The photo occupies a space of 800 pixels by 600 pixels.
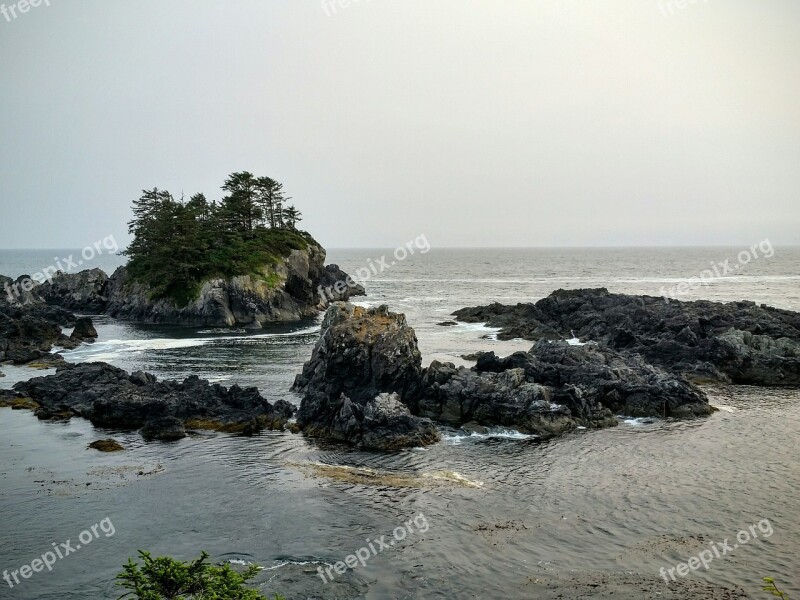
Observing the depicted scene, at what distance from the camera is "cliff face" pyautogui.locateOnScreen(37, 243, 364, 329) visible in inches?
3356

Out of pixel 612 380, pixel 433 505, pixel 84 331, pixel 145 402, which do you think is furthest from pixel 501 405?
pixel 84 331

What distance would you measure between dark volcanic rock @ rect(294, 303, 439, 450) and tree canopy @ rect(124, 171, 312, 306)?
2046 inches

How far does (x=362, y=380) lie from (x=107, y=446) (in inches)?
590

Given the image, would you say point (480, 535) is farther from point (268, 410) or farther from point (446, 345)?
point (446, 345)

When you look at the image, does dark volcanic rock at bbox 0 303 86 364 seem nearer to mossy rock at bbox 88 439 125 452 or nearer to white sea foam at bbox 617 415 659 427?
mossy rock at bbox 88 439 125 452

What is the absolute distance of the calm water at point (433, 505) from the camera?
790 inches

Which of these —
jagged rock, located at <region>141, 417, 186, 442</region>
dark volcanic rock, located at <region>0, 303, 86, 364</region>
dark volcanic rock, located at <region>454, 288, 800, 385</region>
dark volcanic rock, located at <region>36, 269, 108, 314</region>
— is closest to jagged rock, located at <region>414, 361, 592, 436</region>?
jagged rock, located at <region>141, 417, 186, 442</region>

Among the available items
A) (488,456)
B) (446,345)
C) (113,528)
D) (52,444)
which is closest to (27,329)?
(52,444)

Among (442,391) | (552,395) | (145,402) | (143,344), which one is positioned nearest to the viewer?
(145,402)

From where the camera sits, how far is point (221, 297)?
85.1 m

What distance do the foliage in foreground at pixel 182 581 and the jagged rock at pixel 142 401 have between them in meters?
22.3

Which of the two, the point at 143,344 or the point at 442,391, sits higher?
the point at 143,344

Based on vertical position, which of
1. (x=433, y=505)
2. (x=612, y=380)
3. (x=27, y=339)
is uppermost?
(x=27, y=339)

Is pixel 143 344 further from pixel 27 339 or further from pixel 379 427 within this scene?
pixel 379 427
